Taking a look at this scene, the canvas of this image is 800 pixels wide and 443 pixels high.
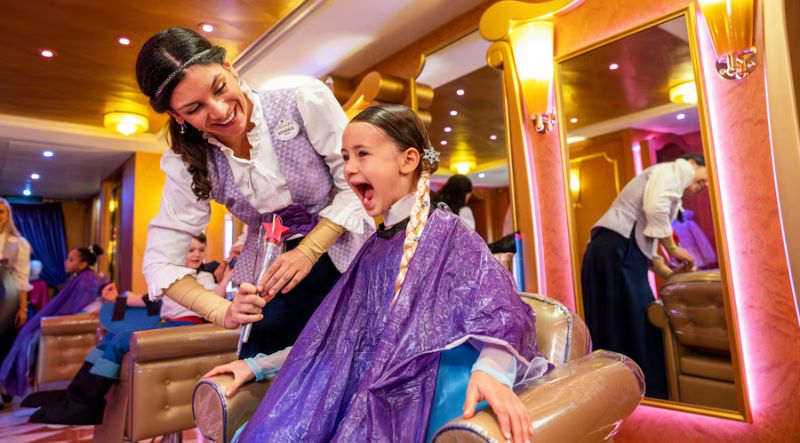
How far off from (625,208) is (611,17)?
37.5 inches

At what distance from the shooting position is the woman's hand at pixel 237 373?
1230 mm

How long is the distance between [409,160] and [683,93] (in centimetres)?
162

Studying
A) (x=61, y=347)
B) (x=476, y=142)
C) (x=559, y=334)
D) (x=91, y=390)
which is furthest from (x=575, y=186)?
(x=61, y=347)

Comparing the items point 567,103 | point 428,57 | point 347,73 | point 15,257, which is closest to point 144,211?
point 15,257

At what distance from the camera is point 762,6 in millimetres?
1951

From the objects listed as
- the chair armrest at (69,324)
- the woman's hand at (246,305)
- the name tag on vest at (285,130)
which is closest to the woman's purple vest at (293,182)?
the name tag on vest at (285,130)

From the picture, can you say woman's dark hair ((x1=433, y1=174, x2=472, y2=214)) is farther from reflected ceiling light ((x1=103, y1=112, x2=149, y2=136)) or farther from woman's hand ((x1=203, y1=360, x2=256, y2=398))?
reflected ceiling light ((x1=103, y1=112, x2=149, y2=136))

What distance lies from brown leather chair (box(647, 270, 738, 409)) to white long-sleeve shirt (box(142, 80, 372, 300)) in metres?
1.61

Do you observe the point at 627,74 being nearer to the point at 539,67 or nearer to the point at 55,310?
the point at 539,67

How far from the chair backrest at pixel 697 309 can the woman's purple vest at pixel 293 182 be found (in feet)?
5.18

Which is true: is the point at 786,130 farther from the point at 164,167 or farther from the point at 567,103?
the point at 164,167

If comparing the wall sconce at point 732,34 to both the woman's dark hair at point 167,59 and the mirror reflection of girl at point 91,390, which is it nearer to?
the woman's dark hair at point 167,59

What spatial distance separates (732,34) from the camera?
6.53 feet

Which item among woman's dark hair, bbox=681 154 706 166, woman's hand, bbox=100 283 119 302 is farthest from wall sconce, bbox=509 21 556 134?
woman's hand, bbox=100 283 119 302
